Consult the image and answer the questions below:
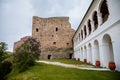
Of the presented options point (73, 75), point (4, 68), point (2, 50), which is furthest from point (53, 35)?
point (73, 75)

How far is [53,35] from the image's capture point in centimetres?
3931

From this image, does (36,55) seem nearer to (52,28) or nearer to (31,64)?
(31,64)

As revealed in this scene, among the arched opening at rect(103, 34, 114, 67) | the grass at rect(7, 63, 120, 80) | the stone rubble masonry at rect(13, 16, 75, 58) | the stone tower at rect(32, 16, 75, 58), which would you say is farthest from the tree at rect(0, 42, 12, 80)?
the stone tower at rect(32, 16, 75, 58)

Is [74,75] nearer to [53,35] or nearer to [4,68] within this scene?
[4,68]

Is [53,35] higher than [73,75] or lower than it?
higher

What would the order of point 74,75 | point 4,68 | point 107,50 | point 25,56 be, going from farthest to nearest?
point 4,68, point 25,56, point 107,50, point 74,75

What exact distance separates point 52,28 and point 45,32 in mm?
2665

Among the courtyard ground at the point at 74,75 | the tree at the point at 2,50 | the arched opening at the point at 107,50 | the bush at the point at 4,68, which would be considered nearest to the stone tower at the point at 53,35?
the bush at the point at 4,68

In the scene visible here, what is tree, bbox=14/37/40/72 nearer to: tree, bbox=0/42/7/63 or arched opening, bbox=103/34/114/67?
tree, bbox=0/42/7/63

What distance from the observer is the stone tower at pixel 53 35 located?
38.1 meters

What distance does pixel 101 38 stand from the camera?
1388 cm

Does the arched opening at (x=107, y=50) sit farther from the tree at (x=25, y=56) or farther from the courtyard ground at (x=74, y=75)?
the tree at (x=25, y=56)

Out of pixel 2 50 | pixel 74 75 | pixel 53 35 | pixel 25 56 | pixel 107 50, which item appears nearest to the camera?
pixel 74 75

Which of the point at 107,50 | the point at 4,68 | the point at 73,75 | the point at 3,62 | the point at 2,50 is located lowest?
A: the point at 4,68
